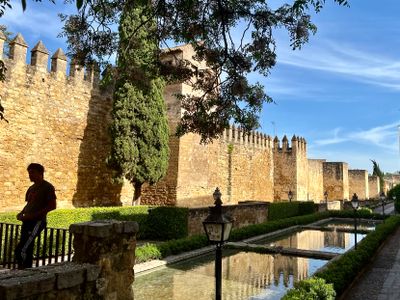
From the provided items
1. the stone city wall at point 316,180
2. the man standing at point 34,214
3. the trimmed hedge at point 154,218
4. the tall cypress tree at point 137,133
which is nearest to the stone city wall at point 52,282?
the man standing at point 34,214

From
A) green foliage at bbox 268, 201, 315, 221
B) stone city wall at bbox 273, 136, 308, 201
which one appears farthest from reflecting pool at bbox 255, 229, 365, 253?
stone city wall at bbox 273, 136, 308, 201

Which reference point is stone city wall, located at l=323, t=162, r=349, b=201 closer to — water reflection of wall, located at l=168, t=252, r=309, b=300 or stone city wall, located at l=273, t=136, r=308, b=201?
stone city wall, located at l=273, t=136, r=308, b=201

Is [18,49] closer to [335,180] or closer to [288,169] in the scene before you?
[288,169]

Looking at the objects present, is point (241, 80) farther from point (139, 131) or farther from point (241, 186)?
point (241, 186)

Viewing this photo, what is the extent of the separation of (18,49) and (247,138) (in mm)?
16096

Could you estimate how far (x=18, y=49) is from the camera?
12.5 meters

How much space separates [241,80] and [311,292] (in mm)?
3664

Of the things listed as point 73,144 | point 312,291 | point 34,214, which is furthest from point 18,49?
point 312,291

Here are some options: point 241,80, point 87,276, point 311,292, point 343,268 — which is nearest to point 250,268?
point 343,268

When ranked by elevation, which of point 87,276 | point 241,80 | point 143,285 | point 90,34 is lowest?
point 143,285

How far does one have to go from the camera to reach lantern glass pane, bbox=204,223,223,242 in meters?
4.00

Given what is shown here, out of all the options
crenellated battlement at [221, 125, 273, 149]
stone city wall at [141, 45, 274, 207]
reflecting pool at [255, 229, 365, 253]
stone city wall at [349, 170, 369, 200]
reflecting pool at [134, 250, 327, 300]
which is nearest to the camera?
reflecting pool at [134, 250, 327, 300]

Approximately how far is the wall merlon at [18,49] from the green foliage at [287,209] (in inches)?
543

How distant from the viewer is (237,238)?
13.0m
